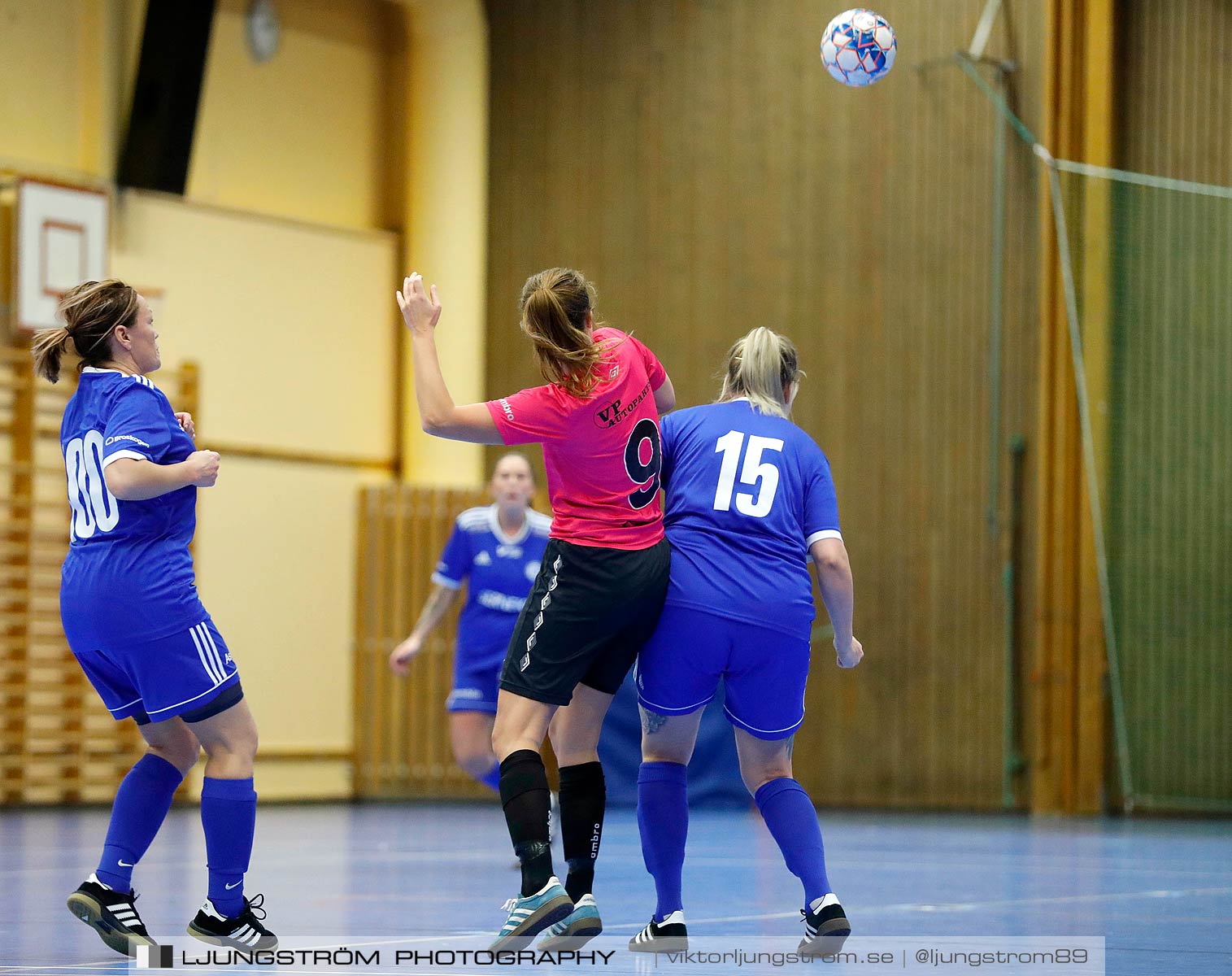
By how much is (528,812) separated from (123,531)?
4.20ft

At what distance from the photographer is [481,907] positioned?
557 cm

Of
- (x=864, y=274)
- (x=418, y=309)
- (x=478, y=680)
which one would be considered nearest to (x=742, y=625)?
(x=418, y=309)

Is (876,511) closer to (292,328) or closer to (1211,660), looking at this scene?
(1211,660)

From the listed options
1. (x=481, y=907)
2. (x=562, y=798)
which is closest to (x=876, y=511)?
(x=481, y=907)

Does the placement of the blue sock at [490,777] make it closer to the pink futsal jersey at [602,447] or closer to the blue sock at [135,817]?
the blue sock at [135,817]

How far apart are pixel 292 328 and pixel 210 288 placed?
840mm

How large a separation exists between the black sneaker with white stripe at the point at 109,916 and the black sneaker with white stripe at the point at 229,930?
0.14 m

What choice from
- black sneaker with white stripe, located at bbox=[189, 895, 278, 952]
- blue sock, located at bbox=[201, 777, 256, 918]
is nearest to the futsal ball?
blue sock, located at bbox=[201, 777, 256, 918]

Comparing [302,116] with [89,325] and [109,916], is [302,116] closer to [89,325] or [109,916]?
[89,325]

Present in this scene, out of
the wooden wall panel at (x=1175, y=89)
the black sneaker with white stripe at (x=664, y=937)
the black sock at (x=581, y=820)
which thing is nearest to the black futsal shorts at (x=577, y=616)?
the black sock at (x=581, y=820)

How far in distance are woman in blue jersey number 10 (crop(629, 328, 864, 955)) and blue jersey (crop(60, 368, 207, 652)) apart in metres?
1.28

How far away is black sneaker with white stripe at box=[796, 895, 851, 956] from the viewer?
4.27 m

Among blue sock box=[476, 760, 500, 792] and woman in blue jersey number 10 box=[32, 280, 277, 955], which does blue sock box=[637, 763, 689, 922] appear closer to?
woman in blue jersey number 10 box=[32, 280, 277, 955]

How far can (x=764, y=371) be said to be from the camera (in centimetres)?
466
